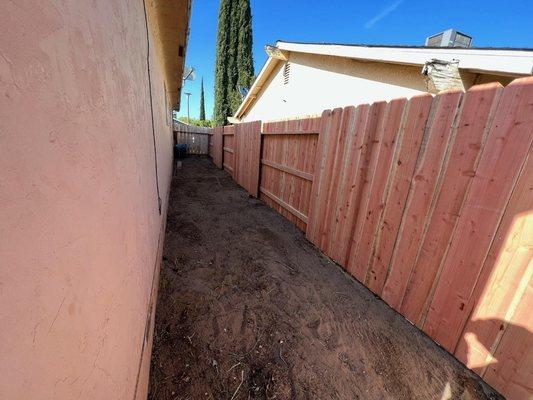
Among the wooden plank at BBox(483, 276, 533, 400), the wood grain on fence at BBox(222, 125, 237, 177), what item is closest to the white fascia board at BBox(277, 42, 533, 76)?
the wooden plank at BBox(483, 276, 533, 400)

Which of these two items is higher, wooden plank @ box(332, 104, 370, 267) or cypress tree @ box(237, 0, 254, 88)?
cypress tree @ box(237, 0, 254, 88)

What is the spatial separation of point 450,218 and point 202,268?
8.98ft

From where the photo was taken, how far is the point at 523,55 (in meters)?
3.01

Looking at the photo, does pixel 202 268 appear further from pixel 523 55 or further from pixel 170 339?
pixel 523 55

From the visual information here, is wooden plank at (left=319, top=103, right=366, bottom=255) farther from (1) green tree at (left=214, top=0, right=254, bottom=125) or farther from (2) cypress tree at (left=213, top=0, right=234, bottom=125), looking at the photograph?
(2) cypress tree at (left=213, top=0, right=234, bottom=125)

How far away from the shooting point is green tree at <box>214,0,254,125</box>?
19.7 metres

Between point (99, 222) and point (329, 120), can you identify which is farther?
point (329, 120)

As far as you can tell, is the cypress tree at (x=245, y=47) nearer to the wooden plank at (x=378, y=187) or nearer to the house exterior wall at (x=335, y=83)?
the house exterior wall at (x=335, y=83)

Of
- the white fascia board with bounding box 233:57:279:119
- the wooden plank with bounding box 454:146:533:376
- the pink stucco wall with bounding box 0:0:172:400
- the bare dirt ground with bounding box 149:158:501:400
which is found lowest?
the bare dirt ground with bounding box 149:158:501:400

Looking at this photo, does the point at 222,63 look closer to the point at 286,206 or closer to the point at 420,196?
the point at 286,206

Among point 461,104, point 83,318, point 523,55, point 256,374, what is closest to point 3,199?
point 83,318

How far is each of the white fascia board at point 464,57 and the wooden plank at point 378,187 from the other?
2271 millimetres

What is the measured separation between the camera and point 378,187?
262 centimetres

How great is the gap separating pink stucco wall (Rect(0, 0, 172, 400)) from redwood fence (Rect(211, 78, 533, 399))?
241cm
